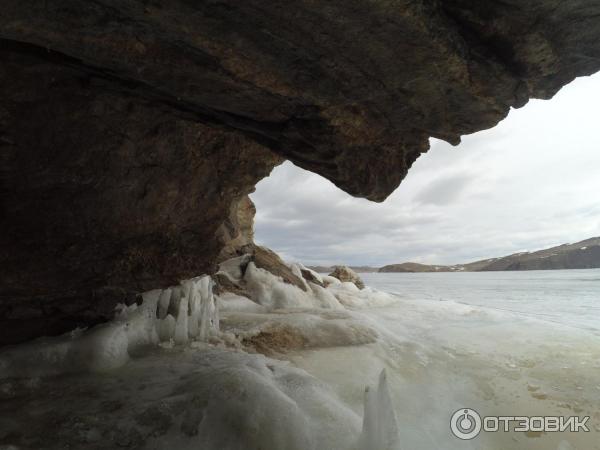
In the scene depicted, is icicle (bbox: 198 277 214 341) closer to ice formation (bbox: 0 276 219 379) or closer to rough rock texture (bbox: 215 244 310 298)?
ice formation (bbox: 0 276 219 379)

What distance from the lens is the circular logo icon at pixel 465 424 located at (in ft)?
14.4

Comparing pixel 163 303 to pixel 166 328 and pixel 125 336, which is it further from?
pixel 125 336

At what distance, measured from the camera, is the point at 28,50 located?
294 cm

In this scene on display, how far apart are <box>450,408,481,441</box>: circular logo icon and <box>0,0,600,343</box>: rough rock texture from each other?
10.7 feet

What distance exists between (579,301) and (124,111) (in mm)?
20921

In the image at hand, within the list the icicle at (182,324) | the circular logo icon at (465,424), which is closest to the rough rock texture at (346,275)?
the icicle at (182,324)

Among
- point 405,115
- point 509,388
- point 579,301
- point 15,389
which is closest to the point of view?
point 405,115

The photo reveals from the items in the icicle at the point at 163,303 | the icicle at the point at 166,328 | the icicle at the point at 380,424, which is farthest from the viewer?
the icicle at the point at 163,303

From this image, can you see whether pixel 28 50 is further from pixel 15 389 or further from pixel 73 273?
pixel 15 389

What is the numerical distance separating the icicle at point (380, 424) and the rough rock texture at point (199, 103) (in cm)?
231

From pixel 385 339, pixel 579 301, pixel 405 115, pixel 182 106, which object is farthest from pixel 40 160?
pixel 579 301

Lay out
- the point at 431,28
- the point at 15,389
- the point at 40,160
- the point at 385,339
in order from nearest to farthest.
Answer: the point at 431,28, the point at 40,160, the point at 15,389, the point at 385,339

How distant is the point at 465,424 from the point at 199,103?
5.20 m

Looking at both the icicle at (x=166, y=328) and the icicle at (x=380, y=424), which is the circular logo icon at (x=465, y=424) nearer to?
the icicle at (x=380, y=424)
